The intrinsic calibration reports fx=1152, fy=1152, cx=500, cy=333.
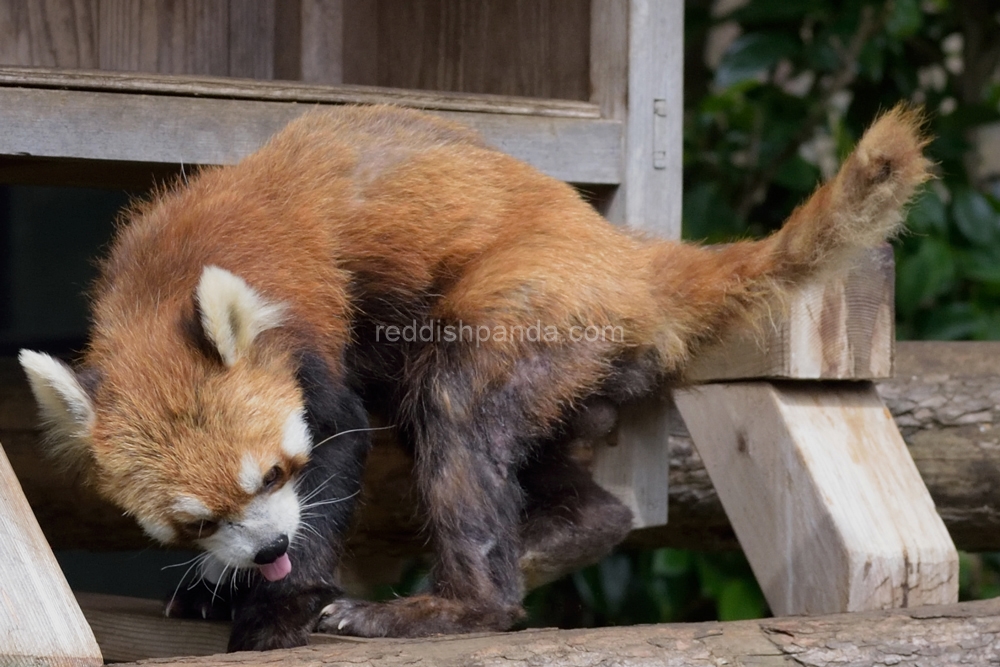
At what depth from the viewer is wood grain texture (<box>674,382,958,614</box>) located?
2988 millimetres

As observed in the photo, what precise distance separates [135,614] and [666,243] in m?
2.03

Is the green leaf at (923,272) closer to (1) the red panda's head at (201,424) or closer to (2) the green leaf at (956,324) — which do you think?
(2) the green leaf at (956,324)

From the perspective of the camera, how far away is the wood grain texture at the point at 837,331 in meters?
3.27

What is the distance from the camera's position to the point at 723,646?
2.51m

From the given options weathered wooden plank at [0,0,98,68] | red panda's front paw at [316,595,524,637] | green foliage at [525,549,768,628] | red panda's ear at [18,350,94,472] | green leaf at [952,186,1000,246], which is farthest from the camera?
green leaf at [952,186,1000,246]

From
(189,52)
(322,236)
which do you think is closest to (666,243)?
(322,236)

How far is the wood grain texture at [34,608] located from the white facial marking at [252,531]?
504 millimetres

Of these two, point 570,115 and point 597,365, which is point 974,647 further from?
point 570,115

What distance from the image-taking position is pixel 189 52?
4.90 meters

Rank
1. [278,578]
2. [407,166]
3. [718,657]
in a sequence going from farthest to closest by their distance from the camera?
1. [407,166]
2. [278,578]
3. [718,657]

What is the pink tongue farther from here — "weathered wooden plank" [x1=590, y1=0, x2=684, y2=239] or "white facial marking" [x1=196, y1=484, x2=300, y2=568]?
"weathered wooden plank" [x1=590, y1=0, x2=684, y2=239]

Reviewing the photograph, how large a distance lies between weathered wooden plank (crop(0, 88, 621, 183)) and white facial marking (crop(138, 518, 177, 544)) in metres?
1.11

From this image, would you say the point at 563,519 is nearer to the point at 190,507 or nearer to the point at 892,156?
the point at 190,507

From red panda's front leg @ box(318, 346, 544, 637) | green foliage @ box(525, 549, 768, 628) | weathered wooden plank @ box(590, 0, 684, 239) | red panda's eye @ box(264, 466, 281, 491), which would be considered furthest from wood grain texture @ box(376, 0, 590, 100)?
green foliage @ box(525, 549, 768, 628)
